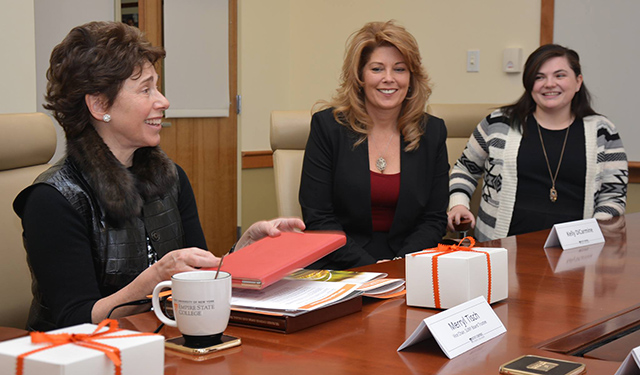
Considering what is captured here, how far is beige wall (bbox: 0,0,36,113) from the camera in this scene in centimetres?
283

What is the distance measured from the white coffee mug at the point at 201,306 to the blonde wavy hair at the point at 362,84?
1.60 metres

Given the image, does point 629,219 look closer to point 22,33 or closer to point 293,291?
point 293,291

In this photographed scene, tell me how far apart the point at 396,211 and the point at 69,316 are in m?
1.33

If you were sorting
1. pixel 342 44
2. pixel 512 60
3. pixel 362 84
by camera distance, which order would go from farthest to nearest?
pixel 342 44
pixel 512 60
pixel 362 84

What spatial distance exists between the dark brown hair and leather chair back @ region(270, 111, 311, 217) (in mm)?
991

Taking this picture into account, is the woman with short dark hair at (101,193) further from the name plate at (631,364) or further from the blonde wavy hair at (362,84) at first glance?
the blonde wavy hair at (362,84)

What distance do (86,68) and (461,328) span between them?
107 centimetres

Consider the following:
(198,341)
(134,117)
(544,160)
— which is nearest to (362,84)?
(544,160)

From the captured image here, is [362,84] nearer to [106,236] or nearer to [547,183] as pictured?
[547,183]

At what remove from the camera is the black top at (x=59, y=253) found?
1.46 metres

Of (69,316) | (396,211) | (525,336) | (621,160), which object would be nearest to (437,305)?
(525,336)

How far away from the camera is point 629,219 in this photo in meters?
2.55

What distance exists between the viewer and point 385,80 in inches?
102

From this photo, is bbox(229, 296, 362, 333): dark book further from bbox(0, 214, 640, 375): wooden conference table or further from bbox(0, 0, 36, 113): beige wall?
bbox(0, 0, 36, 113): beige wall
